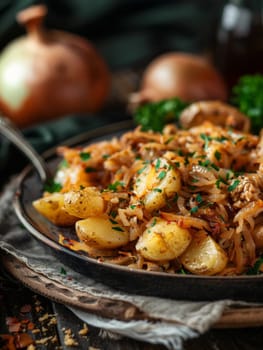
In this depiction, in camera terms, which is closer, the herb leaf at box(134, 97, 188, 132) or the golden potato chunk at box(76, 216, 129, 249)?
the golden potato chunk at box(76, 216, 129, 249)

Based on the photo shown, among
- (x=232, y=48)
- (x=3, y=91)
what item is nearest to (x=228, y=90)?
(x=232, y=48)

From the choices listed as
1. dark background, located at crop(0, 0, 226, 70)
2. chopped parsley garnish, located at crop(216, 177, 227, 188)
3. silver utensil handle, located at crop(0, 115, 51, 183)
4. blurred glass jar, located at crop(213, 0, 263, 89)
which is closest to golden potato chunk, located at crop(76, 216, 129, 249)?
chopped parsley garnish, located at crop(216, 177, 227, 188)

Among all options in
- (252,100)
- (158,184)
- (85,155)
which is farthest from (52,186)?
(252,100)

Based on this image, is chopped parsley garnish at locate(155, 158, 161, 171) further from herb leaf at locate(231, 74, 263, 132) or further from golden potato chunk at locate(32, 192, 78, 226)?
herb leaf at locate(231, 74, 263, 132)

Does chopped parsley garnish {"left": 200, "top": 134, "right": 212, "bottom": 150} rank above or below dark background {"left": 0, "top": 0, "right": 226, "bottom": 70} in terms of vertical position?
above

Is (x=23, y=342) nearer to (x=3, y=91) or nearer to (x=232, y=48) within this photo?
(x=3, y=91)

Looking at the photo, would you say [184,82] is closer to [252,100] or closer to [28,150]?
[252,100]
